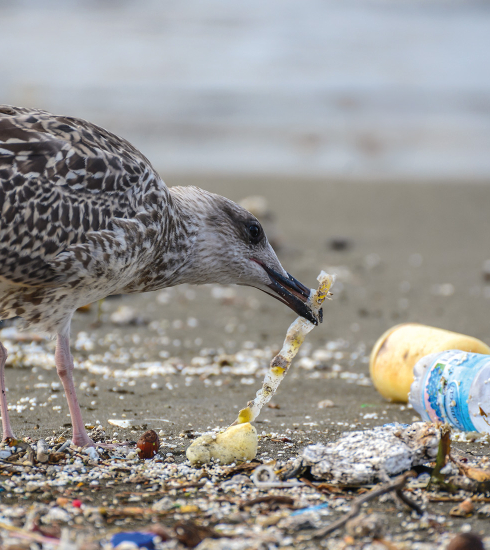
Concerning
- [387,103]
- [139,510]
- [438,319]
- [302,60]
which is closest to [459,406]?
[139,510]

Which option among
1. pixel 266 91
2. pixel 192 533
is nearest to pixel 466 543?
pixel 192 533

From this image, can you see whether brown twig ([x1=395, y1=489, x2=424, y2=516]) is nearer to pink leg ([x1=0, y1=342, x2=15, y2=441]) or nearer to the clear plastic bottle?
the clear plastic bottle

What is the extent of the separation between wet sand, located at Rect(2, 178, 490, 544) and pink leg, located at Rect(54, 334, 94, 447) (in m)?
0.30

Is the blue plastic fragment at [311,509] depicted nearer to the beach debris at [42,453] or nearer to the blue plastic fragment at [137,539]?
the blue plastic fragment at [137,539]

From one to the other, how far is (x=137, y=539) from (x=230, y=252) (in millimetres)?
2169

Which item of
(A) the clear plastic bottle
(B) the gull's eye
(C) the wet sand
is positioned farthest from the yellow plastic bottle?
(B) the gull's eye

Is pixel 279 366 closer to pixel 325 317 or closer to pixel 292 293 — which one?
pixel 292 293

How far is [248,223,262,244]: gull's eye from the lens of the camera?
14.2 feet

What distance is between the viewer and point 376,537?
96.1 inches

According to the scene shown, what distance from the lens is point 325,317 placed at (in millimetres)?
6699

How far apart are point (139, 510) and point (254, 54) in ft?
78.8

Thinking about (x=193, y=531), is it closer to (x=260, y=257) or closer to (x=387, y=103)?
(x=260, y=257)

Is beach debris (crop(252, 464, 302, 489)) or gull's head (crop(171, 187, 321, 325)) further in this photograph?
gull's head (crop(171, 187, 321, 325))

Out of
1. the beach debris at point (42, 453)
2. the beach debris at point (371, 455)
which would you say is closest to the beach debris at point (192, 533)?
the beach debris at point (371, 455)
